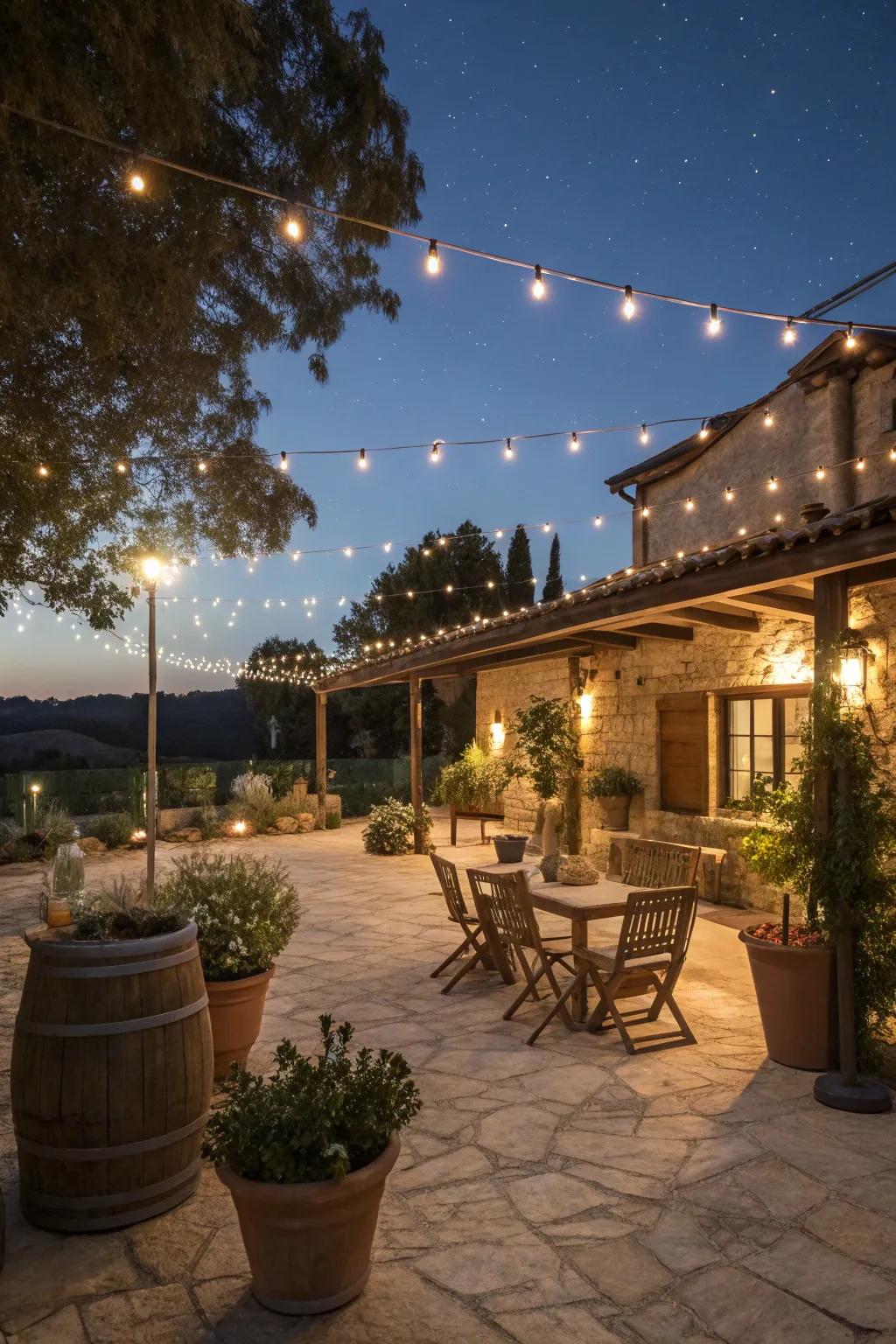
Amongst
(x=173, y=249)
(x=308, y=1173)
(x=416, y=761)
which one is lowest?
(x=308, y=1173)

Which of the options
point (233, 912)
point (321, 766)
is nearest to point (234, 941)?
point (233, 912)

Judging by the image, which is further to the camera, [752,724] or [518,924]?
[752,724]

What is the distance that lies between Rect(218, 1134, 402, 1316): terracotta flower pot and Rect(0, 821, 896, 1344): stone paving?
0.06 metres

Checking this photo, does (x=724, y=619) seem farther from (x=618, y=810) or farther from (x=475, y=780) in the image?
(x=475, y=780)

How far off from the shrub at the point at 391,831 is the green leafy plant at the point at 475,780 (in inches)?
32.2

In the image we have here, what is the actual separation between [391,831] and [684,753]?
15.0ft

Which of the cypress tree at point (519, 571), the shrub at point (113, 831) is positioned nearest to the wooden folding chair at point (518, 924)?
the shrub at point (113, 831)

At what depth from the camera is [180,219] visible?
571 centimetres

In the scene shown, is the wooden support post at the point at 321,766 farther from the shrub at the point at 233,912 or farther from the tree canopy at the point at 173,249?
the shrub at the point at 233,912

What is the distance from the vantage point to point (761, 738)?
25.6 ft

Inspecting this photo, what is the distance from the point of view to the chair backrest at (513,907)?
15.5 feet

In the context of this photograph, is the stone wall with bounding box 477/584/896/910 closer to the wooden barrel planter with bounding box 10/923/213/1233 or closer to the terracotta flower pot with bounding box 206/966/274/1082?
the terracotta flower pot with bounding box 206/966/274/1082

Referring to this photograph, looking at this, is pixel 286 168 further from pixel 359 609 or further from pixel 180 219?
pixel 359 609

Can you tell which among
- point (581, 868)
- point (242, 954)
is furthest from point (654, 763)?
point (242, 954)
